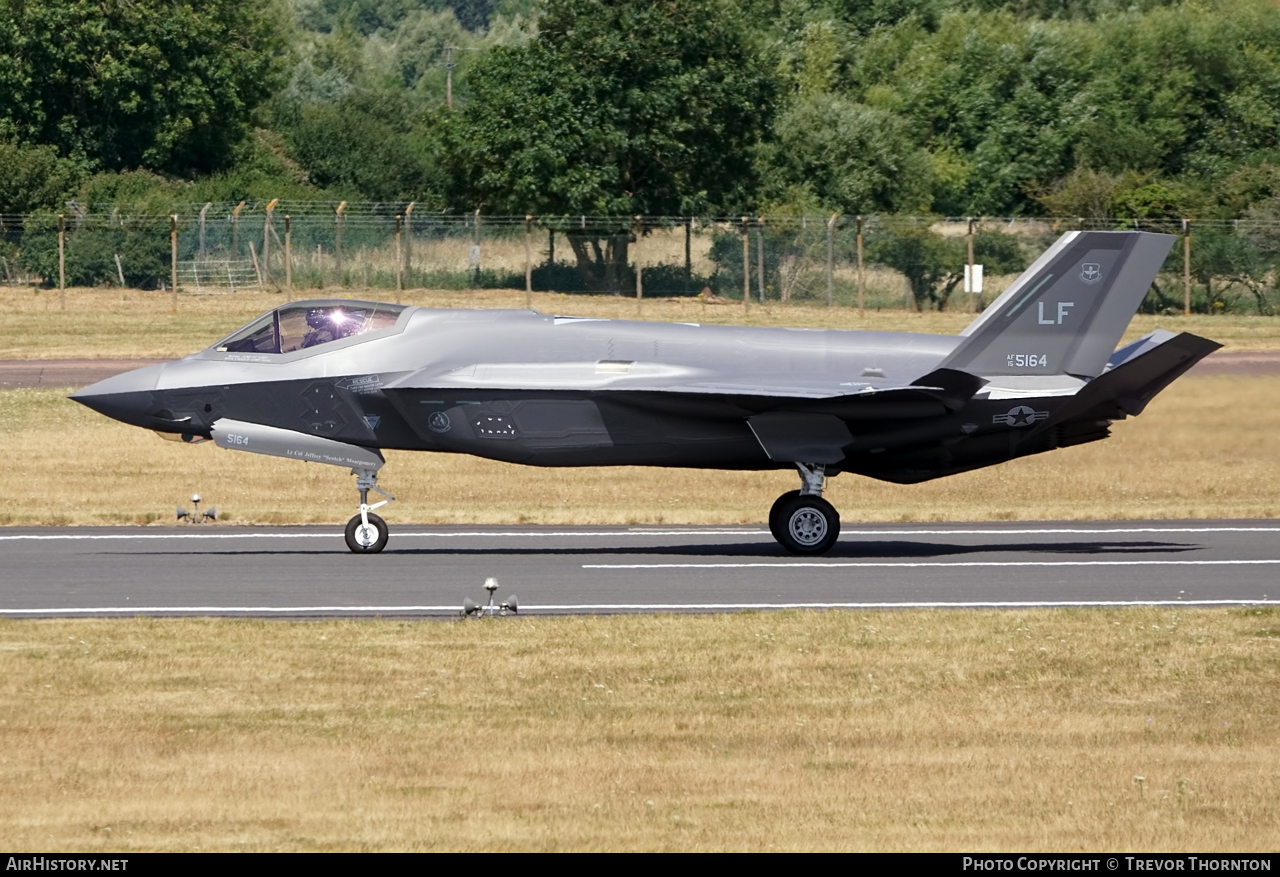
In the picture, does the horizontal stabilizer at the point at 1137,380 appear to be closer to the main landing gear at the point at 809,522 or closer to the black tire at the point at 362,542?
the main landing gear at the point at 809,522

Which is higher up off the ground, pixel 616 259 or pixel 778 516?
pixel 616 259

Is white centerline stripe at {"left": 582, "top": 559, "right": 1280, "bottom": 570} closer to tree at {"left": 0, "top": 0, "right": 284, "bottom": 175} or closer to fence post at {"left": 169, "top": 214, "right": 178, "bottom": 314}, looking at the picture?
fence post at {"left": 169, "top": 214, "right": 178, "bottom": 314}

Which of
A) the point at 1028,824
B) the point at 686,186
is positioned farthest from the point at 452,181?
the point at 1028,824

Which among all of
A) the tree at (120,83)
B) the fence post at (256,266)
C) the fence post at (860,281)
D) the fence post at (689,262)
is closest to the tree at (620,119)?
the fence post at (689,262)

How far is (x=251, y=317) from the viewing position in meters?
44.6

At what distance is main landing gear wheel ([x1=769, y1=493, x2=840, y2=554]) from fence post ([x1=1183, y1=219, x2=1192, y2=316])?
30871 millimetres

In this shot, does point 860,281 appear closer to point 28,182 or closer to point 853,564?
point 28,182

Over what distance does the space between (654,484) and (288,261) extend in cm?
2176

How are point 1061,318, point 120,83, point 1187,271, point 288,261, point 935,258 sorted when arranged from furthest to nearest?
point 120,83 < point 935,258 < point 1187,271 < point 288,261 < point 1061,318

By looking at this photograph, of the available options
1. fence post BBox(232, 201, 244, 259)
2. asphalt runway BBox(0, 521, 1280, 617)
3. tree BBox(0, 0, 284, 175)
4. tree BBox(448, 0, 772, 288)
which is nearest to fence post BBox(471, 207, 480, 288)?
fence post BBox(232, 201, 244, 259)

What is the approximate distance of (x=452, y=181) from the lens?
56.8 meters

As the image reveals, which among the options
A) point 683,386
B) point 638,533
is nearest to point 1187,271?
point 638,533

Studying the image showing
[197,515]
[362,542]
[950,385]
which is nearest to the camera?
[950,385]

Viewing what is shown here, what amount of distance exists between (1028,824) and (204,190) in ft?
182
